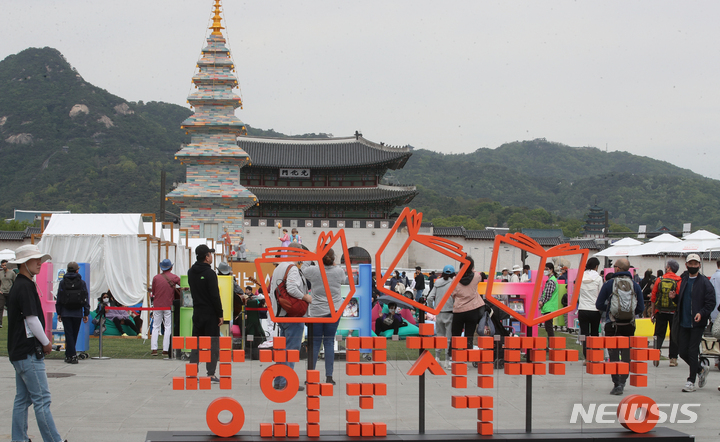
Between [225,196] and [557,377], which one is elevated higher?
[225,196]

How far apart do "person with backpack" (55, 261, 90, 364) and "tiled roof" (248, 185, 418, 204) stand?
1356 inches

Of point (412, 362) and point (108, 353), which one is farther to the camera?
point (108, 353)

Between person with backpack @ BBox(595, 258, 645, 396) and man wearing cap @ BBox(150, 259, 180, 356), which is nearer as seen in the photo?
person with backpack @ BBox(595, 258, 645, 396)

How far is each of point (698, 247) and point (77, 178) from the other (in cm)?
4880

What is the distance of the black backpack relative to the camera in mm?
9617

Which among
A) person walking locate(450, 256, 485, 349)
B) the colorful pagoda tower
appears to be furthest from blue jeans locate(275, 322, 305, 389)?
the colorful pagoda tower

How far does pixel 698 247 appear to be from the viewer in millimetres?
18016

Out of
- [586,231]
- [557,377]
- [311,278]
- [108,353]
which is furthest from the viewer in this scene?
[586,231]

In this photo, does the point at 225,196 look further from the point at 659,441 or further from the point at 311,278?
the point at 659,441

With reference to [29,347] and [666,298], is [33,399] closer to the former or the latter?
[29,347]

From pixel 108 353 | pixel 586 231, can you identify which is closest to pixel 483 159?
pixel 586 231

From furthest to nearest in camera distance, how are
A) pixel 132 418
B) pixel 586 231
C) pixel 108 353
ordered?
pixel 586 231 → pixel 108 353 → pixel 132 418

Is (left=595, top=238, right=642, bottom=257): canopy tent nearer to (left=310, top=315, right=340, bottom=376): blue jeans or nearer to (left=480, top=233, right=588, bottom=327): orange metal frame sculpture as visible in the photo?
(left=310, top=315, right=340, bottom=376): blue jeans

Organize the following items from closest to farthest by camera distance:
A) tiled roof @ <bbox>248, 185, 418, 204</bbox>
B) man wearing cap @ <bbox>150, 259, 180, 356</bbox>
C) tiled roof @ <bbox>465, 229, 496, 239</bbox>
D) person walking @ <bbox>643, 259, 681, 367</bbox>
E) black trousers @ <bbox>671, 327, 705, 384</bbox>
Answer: black trousers @ <bbox>671, 327, 705, 384</bbox>
person walking @ <bbox>643, 259, 681, 367</bbox>
man wearing cap @ <bbox>150, 259, 180, 356</bbox>
tiled roof @ <bbox>248, 185, 418, 204</bbox>
tiled roof @ <bbox>465, 229, 496, 239</bbox>
